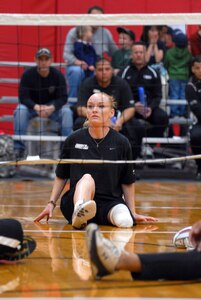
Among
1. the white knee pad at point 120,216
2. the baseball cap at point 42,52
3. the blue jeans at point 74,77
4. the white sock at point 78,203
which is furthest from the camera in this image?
the blue jeans at point 74,77

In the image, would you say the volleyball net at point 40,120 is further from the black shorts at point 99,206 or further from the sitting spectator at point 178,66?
the black shorts at point 99,206

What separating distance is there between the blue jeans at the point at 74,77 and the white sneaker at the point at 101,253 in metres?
7.59

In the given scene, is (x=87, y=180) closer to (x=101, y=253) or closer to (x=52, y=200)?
(x=52, y=200)

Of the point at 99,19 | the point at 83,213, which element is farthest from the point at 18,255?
the point at 99,19

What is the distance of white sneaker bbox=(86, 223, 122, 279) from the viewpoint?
15.0ft

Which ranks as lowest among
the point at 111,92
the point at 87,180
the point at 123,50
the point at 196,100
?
the point at 87,180

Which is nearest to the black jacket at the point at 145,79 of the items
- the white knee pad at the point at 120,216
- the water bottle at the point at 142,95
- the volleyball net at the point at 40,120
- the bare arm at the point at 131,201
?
the water bottle at the point at 142,95

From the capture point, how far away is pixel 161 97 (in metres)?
12.0

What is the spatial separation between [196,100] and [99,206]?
4753 mm

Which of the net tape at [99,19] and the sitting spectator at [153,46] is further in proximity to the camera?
the sitting spectator at [153,46]

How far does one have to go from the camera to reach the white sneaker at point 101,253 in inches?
179

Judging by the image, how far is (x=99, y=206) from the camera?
23.3 ft
